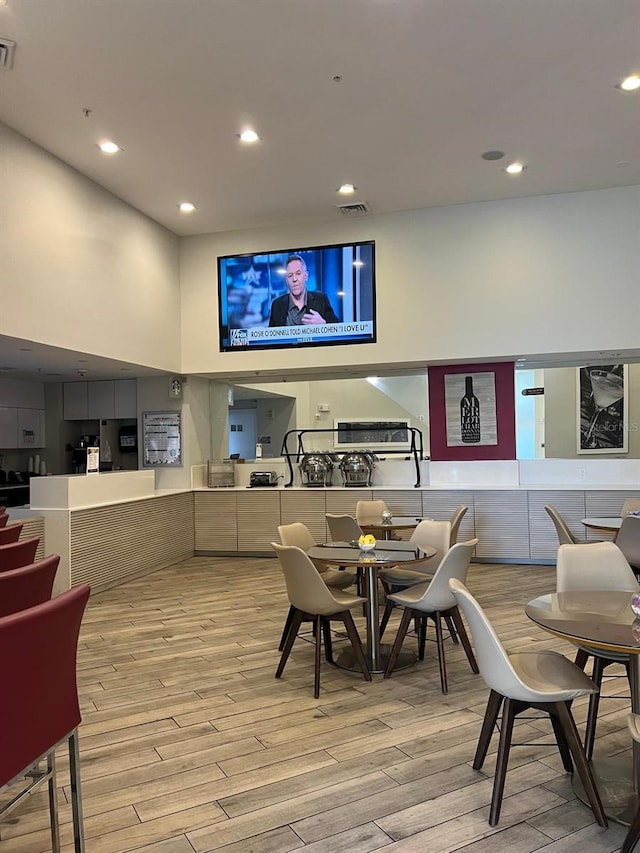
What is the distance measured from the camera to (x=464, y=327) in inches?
285

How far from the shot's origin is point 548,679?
2508 millimetres

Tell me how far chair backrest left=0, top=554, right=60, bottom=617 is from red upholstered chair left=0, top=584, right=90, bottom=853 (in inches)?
21.2

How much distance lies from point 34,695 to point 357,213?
21.2ft

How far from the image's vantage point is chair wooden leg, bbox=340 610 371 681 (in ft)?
12.3

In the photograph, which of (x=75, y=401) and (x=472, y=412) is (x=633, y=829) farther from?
(x=75, y=401)

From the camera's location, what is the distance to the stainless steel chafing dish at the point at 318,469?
26.3ft

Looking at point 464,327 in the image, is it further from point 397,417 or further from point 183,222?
point 183,222

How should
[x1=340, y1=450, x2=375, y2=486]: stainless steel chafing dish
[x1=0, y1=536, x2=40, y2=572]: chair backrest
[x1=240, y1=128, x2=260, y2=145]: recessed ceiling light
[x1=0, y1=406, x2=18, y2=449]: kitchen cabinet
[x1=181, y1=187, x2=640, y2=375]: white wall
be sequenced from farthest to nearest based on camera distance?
[x1=0, y1=406, x2=18, y2=449]: kitchen cabinet, [x1=340, y1=450, x2=375, y2=486]: stainless steel chafing dish, [x1=181, y1=187, x2=640, y2=375]: white wall, [x1=240, y1=128, x2=260, y2=145]: recessed ceiling light, [x1=0, y1=536, x2=40, y2=572]: chair backrest

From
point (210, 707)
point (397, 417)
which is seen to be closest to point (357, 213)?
point (397, 417)

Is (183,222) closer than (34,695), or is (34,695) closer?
(34,695)

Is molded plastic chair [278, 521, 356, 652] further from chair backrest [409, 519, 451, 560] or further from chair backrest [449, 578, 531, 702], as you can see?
Result: chair backrest [449, 578, 531, 702]

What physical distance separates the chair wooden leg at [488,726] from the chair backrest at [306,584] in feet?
3.85

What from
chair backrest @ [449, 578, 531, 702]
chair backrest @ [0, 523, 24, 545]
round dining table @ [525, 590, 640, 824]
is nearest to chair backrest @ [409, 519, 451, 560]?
round dining table @ [525, 590, 640, 824]

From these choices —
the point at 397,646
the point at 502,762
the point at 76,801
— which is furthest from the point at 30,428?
the point at 502,762
